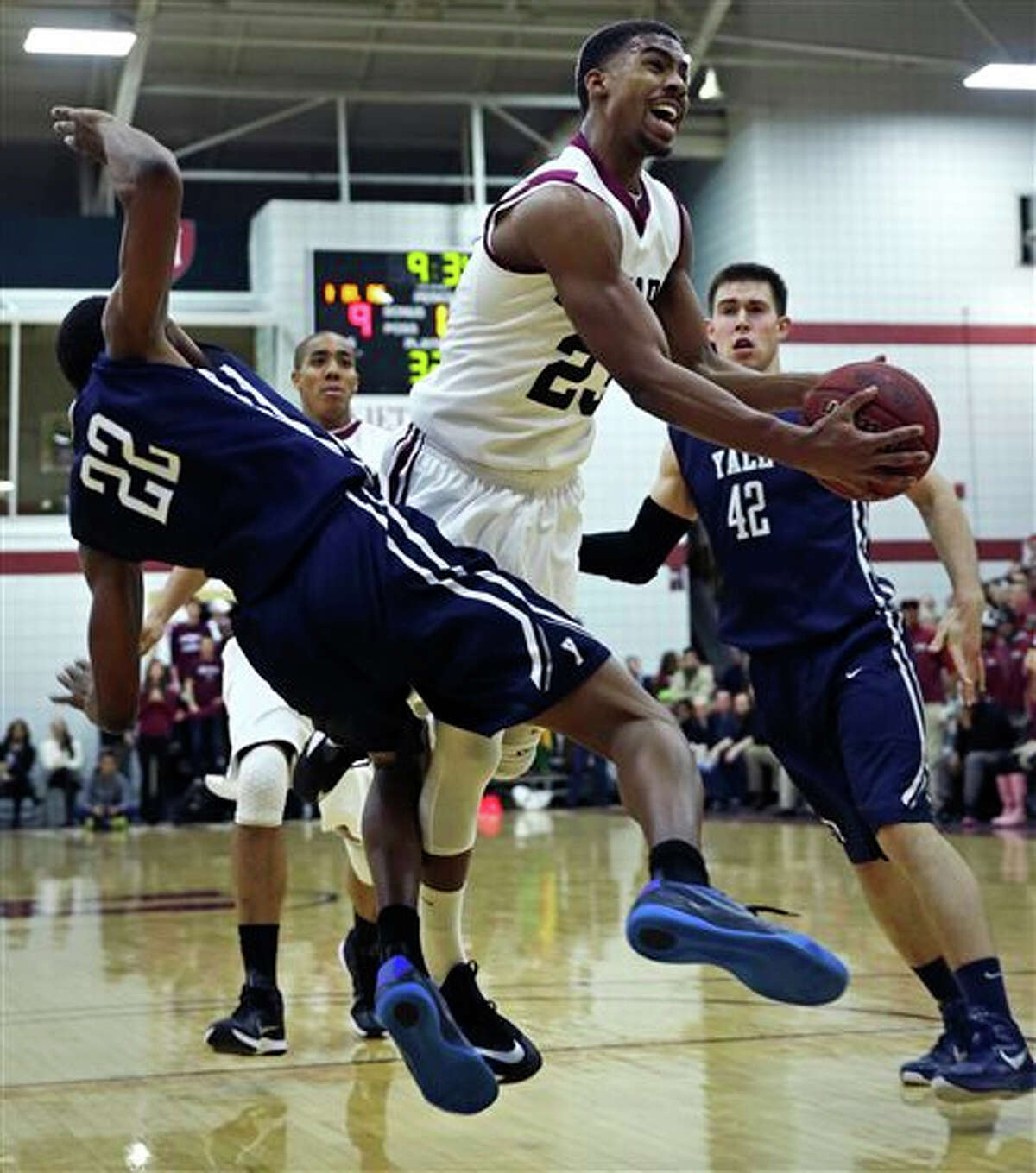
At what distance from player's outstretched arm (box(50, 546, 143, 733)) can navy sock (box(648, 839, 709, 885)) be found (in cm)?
122

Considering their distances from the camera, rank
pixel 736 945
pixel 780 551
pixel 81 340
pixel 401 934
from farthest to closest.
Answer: pixel 780 551 → pixel 81 340 → pixel 401 934 → pixel 736 945

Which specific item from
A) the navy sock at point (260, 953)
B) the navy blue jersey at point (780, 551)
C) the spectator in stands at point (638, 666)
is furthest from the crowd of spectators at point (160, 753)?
the navy blue jersey at point (780, 551)

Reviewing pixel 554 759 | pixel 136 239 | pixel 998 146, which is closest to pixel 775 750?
pixel 136 239

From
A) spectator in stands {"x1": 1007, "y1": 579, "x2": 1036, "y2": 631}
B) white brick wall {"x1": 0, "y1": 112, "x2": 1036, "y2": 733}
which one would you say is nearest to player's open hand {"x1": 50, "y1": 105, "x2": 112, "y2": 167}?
spectator in stands {"x1": 1007, "y1": 579, "x2": 1036, "y2": 631}

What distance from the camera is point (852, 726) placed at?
521 centimetres

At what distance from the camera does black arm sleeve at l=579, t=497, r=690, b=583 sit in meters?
4.86

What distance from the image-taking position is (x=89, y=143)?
402 centimetres

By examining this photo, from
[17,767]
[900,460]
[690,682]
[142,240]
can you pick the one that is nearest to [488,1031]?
Answer: [900,460]

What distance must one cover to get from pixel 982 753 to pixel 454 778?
1215 centimetres

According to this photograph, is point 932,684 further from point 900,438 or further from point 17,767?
point 900,438

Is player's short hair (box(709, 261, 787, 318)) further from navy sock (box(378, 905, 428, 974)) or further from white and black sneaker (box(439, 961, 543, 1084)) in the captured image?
navy sock (box(378, 905, 428, 974))

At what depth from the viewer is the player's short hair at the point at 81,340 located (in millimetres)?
4172

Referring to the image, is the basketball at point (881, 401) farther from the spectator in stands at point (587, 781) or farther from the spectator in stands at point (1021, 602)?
the spectator in stands at point (587, 781)

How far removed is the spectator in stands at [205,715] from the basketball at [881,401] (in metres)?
16.6
